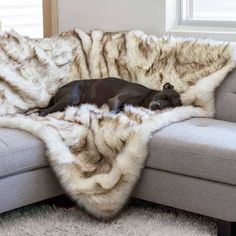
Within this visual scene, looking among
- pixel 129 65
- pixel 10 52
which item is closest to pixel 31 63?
pixel 10 52

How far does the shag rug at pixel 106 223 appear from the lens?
2871mm

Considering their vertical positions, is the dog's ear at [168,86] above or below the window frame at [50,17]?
below

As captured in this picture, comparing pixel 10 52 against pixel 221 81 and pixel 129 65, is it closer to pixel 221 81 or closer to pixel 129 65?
pixel 129 65

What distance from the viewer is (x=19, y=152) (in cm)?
288

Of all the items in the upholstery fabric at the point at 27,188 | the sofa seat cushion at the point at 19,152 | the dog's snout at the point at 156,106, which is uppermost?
the dog's snout at the point at 156,106

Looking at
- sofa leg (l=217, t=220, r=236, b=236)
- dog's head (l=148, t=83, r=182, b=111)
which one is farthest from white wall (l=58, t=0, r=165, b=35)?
sofa leg (l=217, t=220, r=236, b=236)

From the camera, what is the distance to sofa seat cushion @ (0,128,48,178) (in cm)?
284

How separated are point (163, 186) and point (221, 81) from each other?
81 centimetres

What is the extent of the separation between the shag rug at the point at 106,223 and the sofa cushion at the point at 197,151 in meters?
0.29

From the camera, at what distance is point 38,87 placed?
12.3 ft

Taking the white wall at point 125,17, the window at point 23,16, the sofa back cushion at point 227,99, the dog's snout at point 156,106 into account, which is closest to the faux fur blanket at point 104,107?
the sofa back cushion at point 227,99

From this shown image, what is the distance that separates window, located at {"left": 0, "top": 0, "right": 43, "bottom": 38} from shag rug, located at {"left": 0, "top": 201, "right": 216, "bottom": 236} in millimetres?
2267

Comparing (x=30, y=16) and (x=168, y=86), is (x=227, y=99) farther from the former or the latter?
Result: (x=30, y=16)

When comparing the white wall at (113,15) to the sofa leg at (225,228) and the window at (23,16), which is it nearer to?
the window at (23,16)
